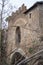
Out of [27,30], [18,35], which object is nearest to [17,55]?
→ [18,35]

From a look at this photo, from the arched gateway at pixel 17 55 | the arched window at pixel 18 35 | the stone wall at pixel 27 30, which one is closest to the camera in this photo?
the stone wall at pixel 27 30

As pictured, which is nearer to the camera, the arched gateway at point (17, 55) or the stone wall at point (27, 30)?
the stone wall at point (27, 30)

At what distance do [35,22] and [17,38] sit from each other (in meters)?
3.29

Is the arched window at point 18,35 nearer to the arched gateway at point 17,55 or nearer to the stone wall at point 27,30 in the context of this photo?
the stone wall at point 27,30

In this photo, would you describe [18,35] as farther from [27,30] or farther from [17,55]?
[27,30]

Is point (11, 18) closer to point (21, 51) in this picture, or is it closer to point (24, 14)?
point (24, 14)

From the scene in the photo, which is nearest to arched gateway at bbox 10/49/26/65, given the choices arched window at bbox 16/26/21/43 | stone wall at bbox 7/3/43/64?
stone wall at bbox 7/3/43/64

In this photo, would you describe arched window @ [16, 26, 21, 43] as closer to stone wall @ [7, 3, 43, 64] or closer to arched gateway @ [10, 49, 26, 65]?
stone wall @ [7, 3, 43, 64]

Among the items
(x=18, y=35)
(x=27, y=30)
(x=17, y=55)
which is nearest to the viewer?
(x=27, y=30)

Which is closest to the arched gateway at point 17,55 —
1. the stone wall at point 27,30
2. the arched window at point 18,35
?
the stone wall at point 27,30

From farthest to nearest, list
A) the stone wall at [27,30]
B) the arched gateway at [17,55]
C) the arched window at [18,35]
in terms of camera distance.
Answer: the arched window at [18,35] < the arched gateway at [17,55] < the stone wall at [27,30]

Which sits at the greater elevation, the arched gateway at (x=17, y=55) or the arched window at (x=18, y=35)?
the arched window at (x=18, y=35)

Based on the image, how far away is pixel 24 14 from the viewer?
2078cm

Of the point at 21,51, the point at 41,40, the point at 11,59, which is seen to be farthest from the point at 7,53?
the point at 41,40
